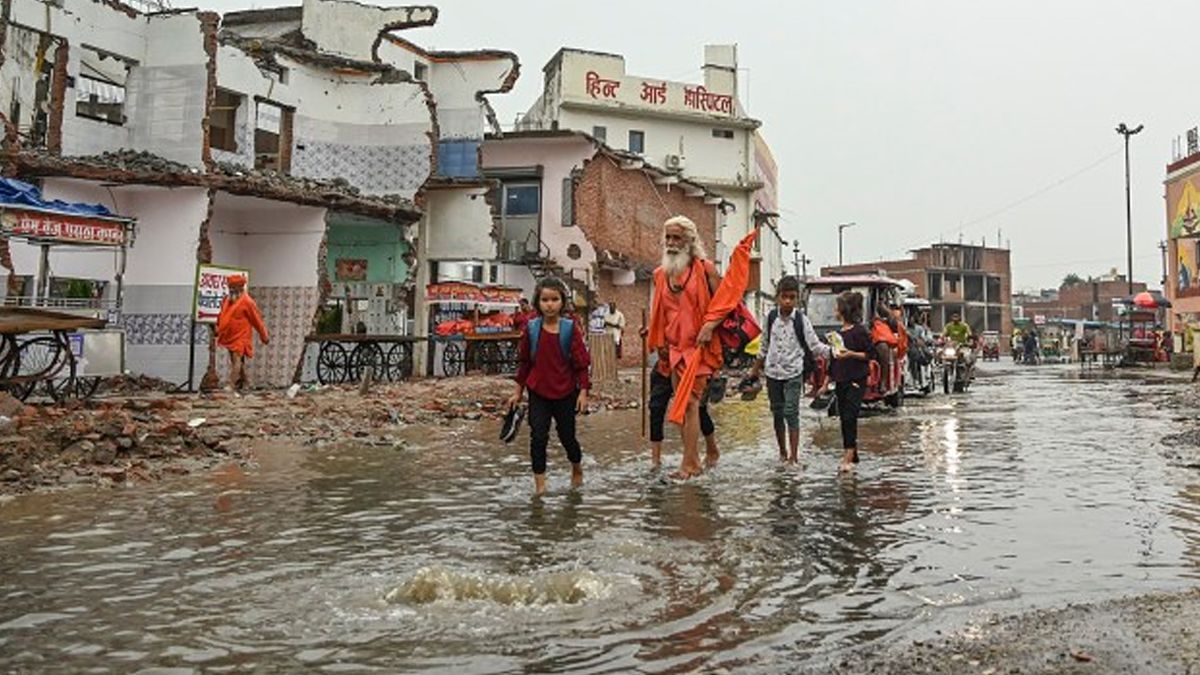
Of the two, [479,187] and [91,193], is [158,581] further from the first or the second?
[479,187]

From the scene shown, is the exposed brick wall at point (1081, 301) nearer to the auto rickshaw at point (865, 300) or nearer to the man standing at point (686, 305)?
the auto rickshaw at point (865, 300)

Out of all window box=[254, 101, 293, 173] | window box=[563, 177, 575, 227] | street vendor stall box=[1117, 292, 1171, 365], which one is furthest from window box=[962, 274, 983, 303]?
window box=[254, 101, 293, 173]

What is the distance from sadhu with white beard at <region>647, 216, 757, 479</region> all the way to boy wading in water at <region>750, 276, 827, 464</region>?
3.03 ft

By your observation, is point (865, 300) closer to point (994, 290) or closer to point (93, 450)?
point (93, 450)

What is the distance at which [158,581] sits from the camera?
4105 millimetres

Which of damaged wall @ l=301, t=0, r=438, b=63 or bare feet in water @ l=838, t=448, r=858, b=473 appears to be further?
damaged wall @ l=301, t=0, r=438, b=63

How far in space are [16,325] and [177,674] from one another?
913 cm

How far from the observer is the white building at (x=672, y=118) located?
159ft

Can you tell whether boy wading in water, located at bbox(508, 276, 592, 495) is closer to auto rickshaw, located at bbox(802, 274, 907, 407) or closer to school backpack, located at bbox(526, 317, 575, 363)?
school backpack, located at bbox(526, 317, 575, 363)

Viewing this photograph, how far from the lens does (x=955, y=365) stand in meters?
20.5

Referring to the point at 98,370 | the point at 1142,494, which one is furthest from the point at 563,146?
the point at 1142,494

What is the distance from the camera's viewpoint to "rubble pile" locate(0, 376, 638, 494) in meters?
7.45

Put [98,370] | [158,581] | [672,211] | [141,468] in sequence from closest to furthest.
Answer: [158,581], [141,468], [98,370], [672,211]

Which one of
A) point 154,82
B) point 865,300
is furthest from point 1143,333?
point 154,82
